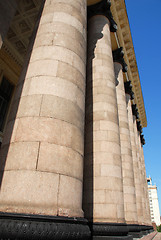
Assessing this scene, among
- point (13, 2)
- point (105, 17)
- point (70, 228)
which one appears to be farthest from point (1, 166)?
point (105, 17)

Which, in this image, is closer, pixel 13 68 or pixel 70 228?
pixel 70 228

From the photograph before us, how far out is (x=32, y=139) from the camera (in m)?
5.91

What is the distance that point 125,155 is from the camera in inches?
760

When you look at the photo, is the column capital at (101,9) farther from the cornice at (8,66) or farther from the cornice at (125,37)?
the cornice at (8,66)

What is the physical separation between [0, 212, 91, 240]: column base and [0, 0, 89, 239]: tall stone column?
0.03 meters

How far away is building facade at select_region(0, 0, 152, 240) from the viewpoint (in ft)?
16.7

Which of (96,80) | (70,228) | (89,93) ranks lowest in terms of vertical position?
(70,228)

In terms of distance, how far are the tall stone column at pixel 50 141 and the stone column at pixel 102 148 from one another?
4.91 m

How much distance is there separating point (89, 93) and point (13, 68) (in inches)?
657

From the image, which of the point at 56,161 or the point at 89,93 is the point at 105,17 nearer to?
the point at 89,93

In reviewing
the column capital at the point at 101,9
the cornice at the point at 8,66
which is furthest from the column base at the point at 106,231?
the cornice at the point at 8,66

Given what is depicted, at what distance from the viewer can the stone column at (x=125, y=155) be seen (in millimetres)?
16391

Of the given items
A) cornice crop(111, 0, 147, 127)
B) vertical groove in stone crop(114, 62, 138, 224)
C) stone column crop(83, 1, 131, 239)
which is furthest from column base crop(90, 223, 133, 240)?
cornice crop(111, 0, 147, 127)

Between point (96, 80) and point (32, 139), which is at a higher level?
point (96, 80)
